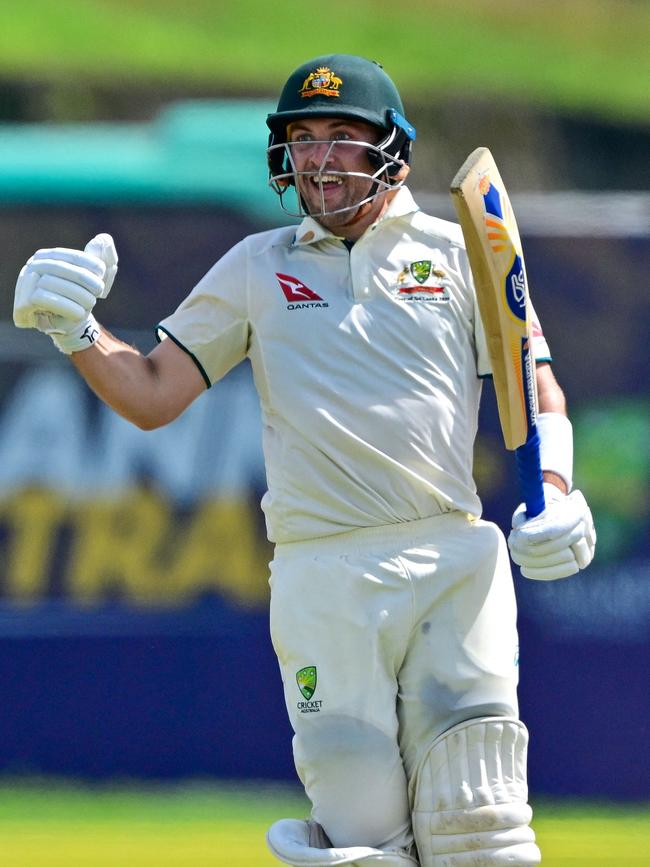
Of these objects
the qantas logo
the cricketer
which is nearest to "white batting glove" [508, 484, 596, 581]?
the cricketer

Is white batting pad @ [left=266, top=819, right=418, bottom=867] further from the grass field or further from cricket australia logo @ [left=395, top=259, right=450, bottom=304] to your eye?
the grass field

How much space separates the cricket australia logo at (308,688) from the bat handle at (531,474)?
465 millimetres

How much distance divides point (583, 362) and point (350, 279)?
2.22 metres

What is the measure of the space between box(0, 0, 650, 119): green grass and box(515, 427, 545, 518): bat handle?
289cm

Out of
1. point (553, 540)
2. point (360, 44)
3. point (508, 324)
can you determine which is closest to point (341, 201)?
point (508, 324)

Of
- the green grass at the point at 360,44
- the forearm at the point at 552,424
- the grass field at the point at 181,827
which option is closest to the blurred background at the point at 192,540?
the grass field at the point at 181,827

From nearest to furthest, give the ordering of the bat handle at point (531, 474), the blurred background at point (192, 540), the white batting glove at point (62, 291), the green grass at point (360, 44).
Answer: the white batting glove at point (62, 291), the bat handle at point (531, 474), the blurred background at point (192, 540), the green grass at point (360, 44)

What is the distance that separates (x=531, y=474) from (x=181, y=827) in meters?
2.33

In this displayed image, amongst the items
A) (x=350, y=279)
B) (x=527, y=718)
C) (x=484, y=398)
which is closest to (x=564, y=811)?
(x=527, y=718)

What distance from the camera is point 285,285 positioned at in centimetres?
299

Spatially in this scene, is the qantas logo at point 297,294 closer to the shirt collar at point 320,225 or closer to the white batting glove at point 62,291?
the shirt collar at point 320,225

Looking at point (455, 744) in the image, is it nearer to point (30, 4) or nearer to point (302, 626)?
point (302, 626)

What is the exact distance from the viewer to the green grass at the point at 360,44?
548cm

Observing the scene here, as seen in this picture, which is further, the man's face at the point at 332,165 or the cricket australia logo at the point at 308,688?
Answer: the man's face at the point at 332,165
